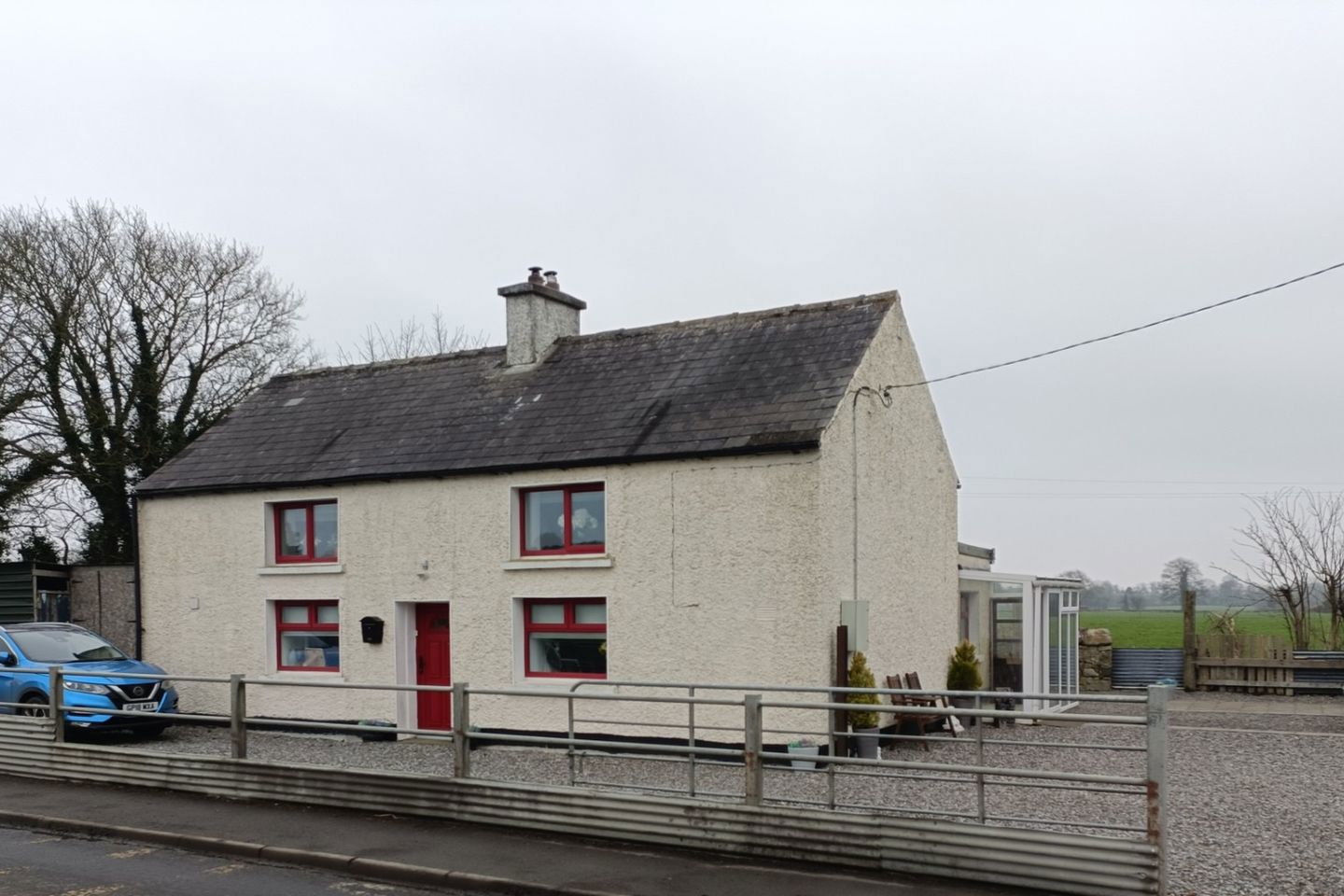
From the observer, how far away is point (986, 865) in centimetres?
798

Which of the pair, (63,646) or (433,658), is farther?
(433,658)

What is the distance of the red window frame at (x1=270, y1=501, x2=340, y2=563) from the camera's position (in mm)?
17688

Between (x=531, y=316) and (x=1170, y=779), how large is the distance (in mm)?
10949

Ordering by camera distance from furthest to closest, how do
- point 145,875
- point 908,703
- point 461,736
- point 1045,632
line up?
point 1045,632
point 908,703
point 461,736
point 145,875

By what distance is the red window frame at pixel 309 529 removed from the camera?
1769cm

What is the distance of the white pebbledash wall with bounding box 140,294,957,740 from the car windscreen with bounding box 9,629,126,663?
58.9 inches

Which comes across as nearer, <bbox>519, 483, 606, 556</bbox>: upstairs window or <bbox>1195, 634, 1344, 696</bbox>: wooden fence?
<bbox>519, 483, 606, 556</bbox>: upstairs window

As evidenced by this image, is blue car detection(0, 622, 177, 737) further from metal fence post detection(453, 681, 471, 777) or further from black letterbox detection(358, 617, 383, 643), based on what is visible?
metal fence post detection(453, 681, 471, 777)

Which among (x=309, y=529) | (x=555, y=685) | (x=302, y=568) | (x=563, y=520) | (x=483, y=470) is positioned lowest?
(x=555, y=685)

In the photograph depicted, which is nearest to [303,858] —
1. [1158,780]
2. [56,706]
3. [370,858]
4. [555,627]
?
[370,858]

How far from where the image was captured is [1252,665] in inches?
934

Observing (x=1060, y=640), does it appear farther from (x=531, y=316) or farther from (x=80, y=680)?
(x=80, y=680)

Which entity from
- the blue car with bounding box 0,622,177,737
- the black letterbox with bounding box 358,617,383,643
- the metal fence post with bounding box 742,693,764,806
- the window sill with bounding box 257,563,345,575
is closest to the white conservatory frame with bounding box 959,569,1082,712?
the black letterbox with bounding box 358,617,383,643

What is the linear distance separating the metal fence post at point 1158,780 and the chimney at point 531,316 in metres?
12.5
